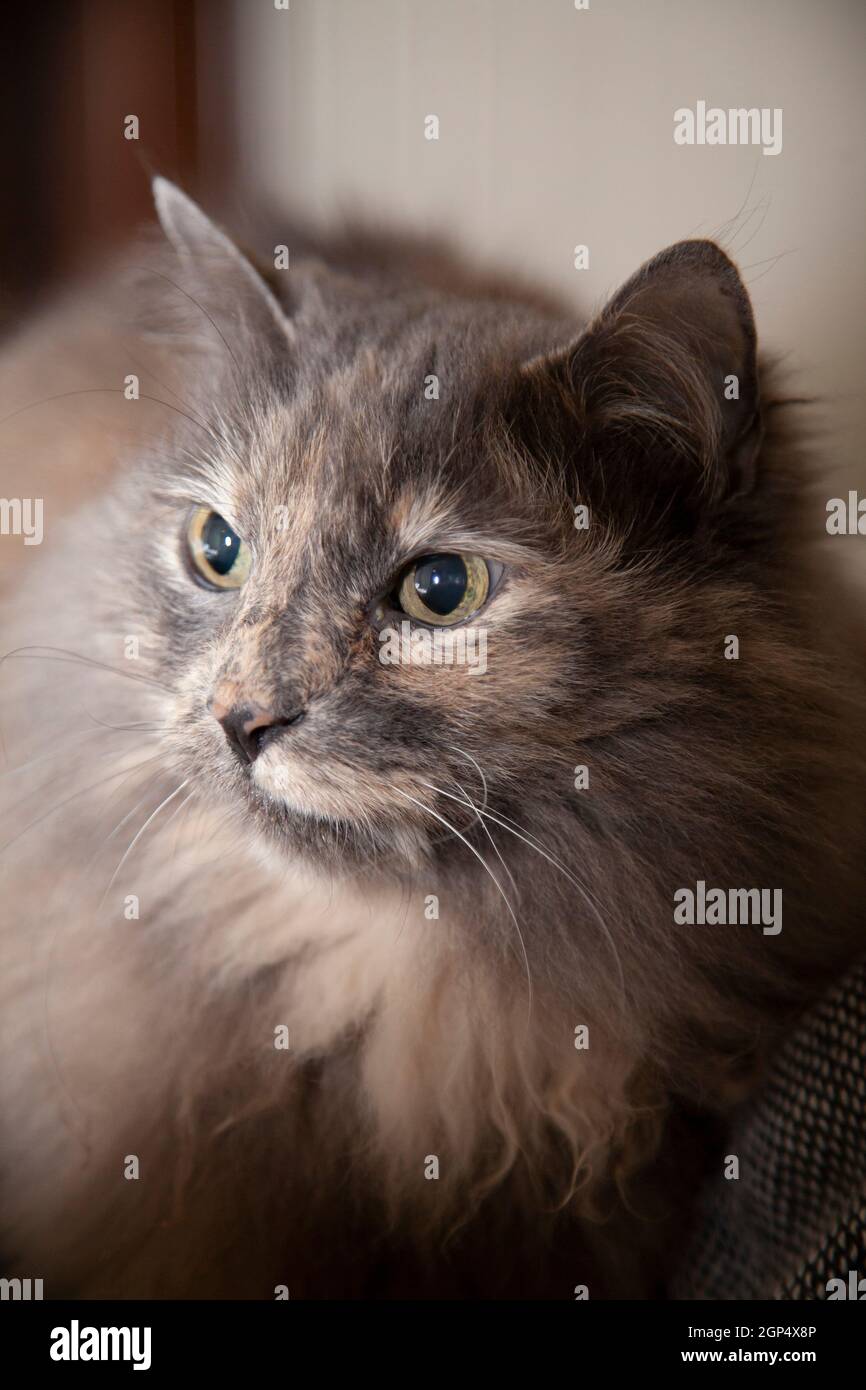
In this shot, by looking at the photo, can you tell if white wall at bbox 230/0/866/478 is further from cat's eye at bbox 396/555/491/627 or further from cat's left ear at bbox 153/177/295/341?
cat's eye at bbox 396/555/491/627

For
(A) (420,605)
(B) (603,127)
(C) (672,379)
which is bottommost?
(A) (420,605)

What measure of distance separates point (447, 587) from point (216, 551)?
0.23 metres

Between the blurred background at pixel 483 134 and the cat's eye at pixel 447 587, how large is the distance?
12.4 inches

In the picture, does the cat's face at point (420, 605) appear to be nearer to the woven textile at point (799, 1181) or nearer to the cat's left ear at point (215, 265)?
the cat's left ear at point (215, 265)

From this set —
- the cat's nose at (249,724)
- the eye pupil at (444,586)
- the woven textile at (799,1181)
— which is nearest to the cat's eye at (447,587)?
the eye pupil at (444,586)

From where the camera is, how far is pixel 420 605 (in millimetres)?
877

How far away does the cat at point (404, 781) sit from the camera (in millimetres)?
863

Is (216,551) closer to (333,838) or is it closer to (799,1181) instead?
(333,838)

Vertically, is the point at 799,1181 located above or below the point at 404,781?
below

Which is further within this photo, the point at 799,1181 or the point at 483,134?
the point at 483,134

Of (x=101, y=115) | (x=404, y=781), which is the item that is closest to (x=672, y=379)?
(x=404, y=781)
